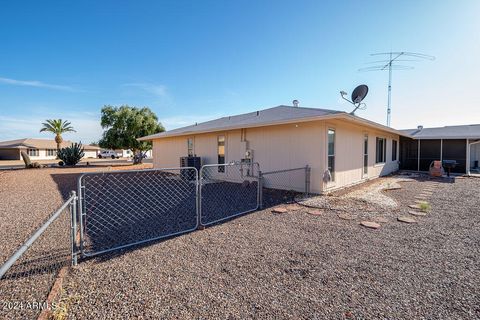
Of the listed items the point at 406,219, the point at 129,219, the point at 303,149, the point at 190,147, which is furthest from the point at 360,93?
the point at 129,219

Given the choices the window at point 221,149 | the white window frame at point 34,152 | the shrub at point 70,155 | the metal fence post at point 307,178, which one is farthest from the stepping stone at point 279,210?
the white window frame at point 34,152

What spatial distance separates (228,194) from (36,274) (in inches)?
203

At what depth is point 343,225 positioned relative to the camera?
173 inches

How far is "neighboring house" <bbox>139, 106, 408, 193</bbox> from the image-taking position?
7031mm

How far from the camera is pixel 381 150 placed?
37.9ft

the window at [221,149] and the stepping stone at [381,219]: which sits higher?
the window at [221,149]

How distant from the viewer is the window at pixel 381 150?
1115 centimetres

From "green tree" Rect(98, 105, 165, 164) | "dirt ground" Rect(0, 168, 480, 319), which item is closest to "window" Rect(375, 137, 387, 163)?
"dirt ground" Rect(0, 168, 480, 319)

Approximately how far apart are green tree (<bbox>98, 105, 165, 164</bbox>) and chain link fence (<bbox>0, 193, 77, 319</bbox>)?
72.4 ft

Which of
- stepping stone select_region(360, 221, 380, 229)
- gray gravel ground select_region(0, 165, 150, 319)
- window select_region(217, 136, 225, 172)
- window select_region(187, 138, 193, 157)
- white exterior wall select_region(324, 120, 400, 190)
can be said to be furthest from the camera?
window select_region(187, 138, 193, 157)

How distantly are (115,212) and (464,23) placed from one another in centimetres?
1188

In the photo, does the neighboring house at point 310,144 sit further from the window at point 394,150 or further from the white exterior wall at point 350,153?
the window at point 394,150

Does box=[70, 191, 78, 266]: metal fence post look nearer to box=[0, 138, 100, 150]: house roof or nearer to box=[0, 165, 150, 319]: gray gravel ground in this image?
box=[0, 165, 150, 319]: gray gravel ground

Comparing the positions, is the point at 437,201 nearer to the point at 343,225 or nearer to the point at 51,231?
the point at 343,225
